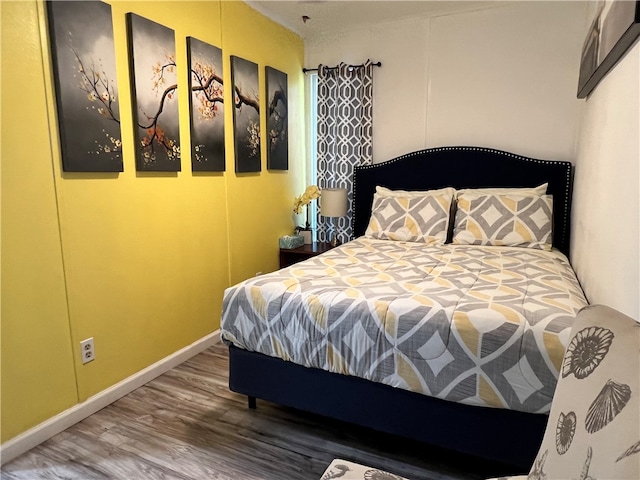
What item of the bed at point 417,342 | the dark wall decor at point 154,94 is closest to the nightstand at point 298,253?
the bed at point 417,342

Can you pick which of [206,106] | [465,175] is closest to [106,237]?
[206,106]

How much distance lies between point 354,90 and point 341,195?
971 mm

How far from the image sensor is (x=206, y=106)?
2658mm

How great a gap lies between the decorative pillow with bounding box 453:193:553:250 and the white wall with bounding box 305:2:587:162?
0.59 meters

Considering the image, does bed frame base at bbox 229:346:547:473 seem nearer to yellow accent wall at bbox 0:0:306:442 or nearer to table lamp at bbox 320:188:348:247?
yellow accent wall at bbox 0:0:306:442

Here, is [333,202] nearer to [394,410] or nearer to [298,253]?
[298,253]

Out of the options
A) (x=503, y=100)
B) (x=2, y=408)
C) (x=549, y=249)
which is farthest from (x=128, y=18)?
(x=549, y=249)

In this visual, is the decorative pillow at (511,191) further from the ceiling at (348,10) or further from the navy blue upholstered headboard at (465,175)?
the ceiling at (348,10)

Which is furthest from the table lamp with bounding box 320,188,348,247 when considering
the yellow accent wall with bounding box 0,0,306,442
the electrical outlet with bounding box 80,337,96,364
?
the electrical outlet with bounding box 80,337,96,364

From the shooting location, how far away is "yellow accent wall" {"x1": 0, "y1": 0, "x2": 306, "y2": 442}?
169 centimetres

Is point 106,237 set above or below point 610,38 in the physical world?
below

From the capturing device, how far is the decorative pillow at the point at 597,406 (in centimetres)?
61

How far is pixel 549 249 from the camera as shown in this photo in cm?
275

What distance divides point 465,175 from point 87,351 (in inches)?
115
